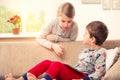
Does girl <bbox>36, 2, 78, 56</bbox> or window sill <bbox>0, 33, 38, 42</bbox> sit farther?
window sill <bbox>0, 33, 38, 42</bbox>

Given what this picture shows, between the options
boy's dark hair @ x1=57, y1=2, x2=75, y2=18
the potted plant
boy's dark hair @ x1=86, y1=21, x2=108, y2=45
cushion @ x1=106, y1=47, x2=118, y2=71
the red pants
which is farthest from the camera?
the potted plant

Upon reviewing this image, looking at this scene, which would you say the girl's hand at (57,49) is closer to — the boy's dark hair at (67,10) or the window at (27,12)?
the boy's dark hair at (67,10)

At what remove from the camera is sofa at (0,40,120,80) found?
9.46 ft

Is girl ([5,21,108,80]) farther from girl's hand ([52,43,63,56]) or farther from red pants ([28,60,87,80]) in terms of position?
girl's hand ([52,43,63,56])

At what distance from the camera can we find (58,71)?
2.32 m

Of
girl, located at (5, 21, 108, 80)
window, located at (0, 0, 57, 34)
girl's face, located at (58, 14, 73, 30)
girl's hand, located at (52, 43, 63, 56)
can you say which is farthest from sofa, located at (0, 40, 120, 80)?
window, located at (0, 0, 57, 34)

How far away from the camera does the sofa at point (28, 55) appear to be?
288 centimetres

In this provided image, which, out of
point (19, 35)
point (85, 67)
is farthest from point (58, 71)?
point (19, 35)

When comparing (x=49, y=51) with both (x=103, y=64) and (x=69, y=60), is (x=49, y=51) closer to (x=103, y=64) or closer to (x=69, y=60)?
(x=69, y=60)

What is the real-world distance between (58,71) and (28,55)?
A: 26.6 inches

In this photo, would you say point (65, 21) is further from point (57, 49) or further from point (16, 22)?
point (16, 22)

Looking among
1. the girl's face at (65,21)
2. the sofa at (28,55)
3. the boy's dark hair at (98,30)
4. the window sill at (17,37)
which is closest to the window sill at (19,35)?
the window sill at (17,37)

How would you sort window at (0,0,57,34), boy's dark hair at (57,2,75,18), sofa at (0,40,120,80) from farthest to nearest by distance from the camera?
1. window at (0,0,57,34)
2. sofa at (0,40,120,80)
3. boy's dark hair at (57,2,75,18)

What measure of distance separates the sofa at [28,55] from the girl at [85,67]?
13.3 inches
